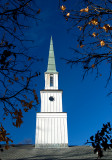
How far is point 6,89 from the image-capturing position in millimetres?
5461

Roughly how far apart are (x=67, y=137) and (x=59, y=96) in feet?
14.4

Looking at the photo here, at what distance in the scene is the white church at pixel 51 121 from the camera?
19.4m

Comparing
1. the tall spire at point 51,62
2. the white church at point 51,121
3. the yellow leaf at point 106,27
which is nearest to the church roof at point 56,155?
the white church at point 51,121

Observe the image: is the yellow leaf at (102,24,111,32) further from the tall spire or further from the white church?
the tall spire

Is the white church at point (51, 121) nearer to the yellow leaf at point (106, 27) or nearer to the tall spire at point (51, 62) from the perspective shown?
the tall spire at point (51, 62)

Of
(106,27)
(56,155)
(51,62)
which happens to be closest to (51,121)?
(56,155)

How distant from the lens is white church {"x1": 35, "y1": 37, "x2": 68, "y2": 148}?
63.8ft

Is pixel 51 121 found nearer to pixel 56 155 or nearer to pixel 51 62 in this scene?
pixel 56 155

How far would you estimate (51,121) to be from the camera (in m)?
20.4

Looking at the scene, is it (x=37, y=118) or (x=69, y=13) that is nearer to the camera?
(x=69, y=13)

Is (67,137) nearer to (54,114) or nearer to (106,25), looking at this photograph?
(54,114)

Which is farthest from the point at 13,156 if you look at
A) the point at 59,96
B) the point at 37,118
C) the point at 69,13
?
the point at 69,13

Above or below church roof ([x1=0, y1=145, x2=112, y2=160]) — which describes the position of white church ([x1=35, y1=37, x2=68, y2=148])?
above

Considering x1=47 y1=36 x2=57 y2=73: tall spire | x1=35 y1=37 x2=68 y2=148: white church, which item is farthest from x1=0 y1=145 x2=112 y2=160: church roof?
x1=47 y1=36 x2=57 y2=73: tall spire
